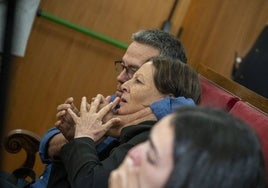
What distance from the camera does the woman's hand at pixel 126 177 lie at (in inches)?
24.7

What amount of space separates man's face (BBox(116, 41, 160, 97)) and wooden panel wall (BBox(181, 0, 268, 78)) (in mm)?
1200

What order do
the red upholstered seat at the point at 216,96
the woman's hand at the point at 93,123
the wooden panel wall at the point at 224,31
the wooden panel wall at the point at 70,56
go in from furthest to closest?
the wooden panel wall at the point at 224,31 < the wooden panel wall at the point at 70,56 < the red upholstered seat at the point at 216,96 < the woman's hand at the point at 93,123

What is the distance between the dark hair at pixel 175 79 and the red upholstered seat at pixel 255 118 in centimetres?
22

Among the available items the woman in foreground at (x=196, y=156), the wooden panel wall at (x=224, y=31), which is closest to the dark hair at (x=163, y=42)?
the woman in foreground at (x=196, y=156)

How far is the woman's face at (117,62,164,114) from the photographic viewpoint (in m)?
1.16

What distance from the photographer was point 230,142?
0.59 m

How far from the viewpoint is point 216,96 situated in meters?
1.50

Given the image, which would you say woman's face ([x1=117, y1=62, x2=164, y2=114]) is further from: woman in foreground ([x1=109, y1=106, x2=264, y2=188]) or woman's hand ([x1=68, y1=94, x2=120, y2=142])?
woman in foreground ([x1=109, y1=106, x2=264, y2=188])

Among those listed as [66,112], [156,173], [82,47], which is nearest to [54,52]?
[82,47]

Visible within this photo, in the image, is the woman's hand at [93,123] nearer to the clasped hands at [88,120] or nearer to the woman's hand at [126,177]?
the clasped hands at [88,120]

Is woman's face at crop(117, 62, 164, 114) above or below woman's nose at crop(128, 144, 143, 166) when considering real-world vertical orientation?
below

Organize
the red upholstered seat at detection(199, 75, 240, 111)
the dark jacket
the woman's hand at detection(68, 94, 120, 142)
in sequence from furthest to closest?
1. the red upholstered seat at detection(199, 75, 240, 111)
2. the woman's hand at detection(68, 94, 120, 142)
3. the dark jacket

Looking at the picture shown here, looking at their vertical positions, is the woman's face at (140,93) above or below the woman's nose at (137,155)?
below

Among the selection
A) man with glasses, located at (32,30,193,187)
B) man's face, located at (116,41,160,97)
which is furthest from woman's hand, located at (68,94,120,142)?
man's face, located at (116,41,160,97)
